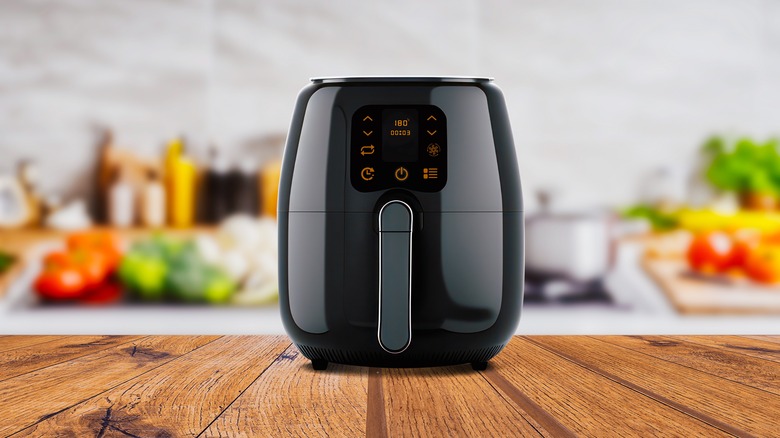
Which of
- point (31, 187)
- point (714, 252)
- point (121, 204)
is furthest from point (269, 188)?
point (714, 252)

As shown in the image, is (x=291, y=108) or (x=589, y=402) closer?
(x=589, y=402)

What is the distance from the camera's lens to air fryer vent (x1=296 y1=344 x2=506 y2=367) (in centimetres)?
56

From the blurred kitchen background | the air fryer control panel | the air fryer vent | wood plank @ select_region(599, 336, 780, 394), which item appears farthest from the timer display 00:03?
the blurred kitchen background

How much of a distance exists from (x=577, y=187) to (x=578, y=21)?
47 cm

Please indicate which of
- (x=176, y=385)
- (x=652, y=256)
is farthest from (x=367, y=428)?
(x=652, y=256)

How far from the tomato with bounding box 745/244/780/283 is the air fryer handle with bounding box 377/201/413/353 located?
1663 mm

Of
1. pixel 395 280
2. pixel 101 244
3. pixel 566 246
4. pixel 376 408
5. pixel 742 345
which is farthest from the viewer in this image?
pixel 101 244

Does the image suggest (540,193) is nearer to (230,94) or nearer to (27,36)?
(230,94)

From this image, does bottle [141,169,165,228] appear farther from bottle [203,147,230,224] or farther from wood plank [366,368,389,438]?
wood plank [366,368,389,438]

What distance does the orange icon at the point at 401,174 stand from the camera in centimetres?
56

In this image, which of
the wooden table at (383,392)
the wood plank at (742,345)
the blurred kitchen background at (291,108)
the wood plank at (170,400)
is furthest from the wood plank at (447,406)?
the blurred kitchen background at (291,108)

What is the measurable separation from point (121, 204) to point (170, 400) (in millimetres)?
1707

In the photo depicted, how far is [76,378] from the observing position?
53 cm

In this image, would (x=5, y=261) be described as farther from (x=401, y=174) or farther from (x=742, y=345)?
(x=742, y=345)
